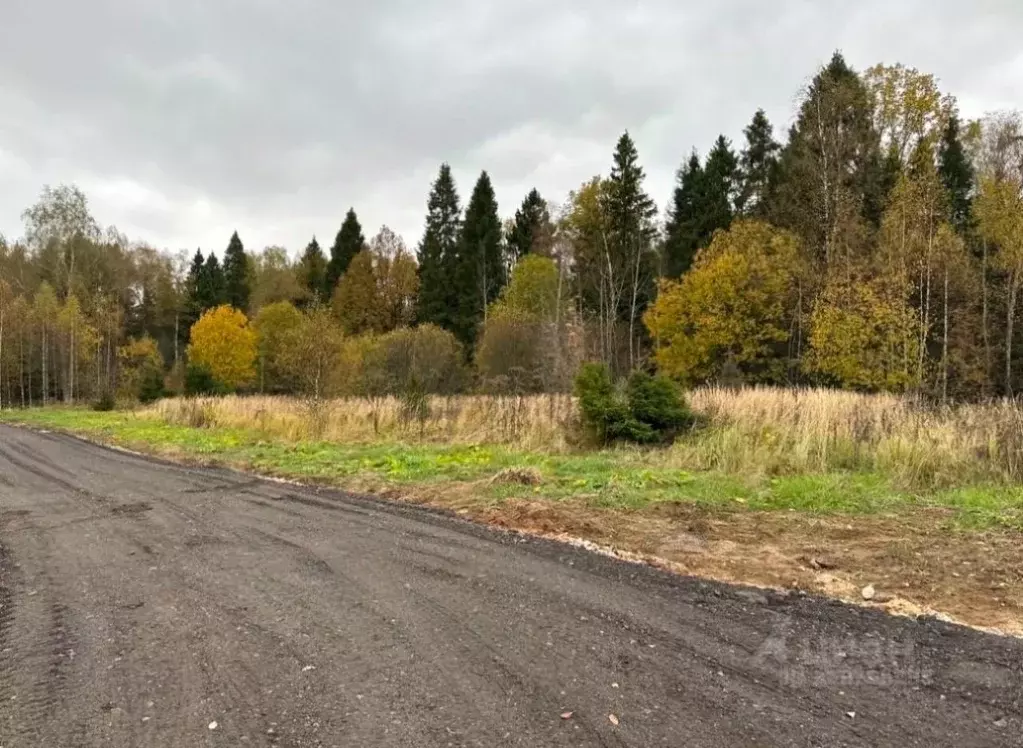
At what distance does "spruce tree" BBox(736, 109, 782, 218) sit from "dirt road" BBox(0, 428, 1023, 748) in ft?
122

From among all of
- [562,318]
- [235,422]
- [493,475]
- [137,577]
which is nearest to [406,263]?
[562,318]

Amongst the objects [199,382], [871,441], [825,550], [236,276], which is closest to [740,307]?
[871,441]

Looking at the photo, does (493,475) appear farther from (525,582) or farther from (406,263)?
(406,263)

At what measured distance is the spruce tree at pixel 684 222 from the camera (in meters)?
37.9

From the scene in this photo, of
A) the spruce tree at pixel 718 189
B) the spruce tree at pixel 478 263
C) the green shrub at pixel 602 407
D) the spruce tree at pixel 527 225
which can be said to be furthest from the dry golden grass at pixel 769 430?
the spruce tree at pixel 527 225

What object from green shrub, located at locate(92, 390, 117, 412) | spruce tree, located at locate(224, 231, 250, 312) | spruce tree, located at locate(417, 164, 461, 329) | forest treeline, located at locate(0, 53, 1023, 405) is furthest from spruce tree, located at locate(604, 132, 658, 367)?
spruce tree, located at locate(224, 231, 250, 312)

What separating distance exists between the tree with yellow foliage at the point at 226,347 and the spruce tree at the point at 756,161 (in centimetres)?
3543

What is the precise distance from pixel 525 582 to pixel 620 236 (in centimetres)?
3475

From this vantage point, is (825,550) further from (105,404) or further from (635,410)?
(105,404)

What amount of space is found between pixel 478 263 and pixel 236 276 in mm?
27065

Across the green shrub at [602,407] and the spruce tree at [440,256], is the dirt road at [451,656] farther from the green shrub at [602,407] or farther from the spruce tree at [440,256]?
the spruce tree at [440,256]

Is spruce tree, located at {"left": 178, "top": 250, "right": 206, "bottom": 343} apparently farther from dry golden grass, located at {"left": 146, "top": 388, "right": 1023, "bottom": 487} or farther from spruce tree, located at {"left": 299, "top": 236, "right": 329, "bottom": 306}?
dry golden grass, located at {"left": 146, "top": 388, "right": 1023, "bottom": 487}

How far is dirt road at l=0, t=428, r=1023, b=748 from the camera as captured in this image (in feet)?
9.53

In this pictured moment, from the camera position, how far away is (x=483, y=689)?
3.25 meters
